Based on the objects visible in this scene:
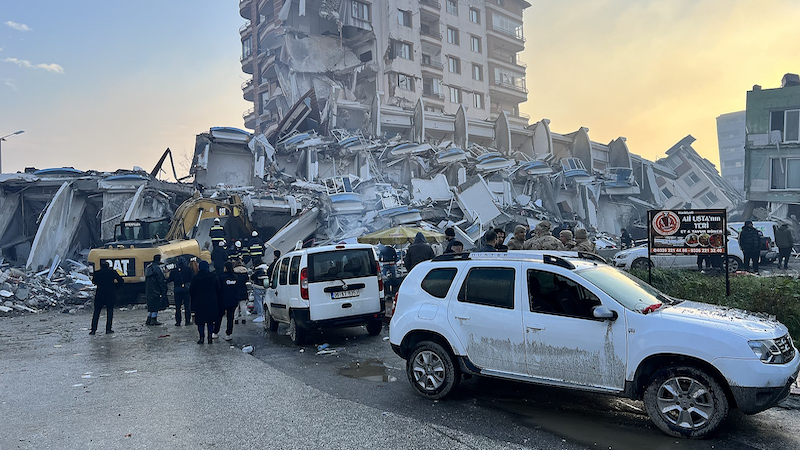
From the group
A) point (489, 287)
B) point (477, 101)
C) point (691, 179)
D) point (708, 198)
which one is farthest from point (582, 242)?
point (477, 101)

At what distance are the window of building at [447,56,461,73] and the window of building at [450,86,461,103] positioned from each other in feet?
6.01

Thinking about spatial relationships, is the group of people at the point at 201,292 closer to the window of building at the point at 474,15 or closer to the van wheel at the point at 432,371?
the van wheel at the point at 432,371

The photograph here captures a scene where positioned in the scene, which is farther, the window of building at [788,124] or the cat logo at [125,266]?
the window of building at [788,124]

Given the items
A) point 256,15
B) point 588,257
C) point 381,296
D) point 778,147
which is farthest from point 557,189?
point 256,15

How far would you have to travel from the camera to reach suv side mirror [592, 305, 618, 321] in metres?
4.70

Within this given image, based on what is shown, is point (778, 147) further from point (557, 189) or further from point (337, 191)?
point (337, 191)

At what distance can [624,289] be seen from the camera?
517 centimetres

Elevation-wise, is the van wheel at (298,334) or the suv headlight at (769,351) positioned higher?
the suv headlight at (769,351)

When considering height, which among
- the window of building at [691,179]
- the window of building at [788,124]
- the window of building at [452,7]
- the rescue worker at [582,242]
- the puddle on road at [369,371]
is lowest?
the puddle on road at [369,371]

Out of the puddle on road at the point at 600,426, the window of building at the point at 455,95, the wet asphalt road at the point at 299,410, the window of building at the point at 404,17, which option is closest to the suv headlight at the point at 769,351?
the wet asphalt road at the point at 299,410

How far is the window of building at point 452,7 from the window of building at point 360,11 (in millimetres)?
10514

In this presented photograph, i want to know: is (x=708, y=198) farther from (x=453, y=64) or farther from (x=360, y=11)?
(x=360, y=11)

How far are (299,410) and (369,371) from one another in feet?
6.00

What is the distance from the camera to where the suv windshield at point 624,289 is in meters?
4.91
